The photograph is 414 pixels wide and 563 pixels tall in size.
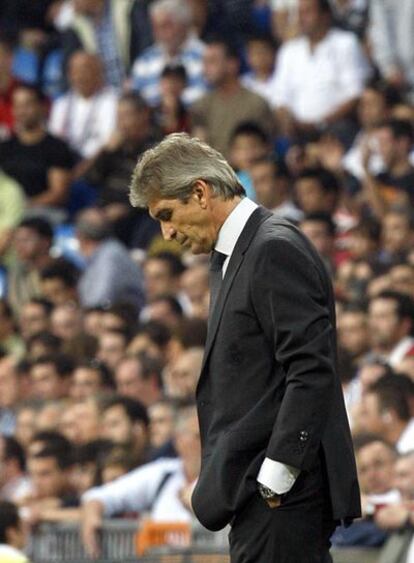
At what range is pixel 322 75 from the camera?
12.6 meters

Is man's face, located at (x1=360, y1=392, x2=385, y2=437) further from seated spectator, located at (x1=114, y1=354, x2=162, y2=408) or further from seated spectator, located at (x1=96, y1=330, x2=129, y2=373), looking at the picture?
seated spectator, located at (x1=96, y1=330, x2=129, y2=373)

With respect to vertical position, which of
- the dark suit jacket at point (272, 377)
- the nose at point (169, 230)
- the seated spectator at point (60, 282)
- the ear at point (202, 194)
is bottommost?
the seated spectator at point (60, 282)

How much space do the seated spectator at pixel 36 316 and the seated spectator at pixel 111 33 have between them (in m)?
2.95

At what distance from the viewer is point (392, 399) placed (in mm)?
7926

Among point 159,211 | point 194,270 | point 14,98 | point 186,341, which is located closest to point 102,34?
point 14,98

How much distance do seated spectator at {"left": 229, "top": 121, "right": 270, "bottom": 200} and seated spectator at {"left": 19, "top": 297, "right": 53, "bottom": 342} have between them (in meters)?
1.63

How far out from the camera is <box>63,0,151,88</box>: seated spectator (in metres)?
14.4

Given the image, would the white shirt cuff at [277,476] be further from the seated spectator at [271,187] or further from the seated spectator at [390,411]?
the seated spectator at [271,187]

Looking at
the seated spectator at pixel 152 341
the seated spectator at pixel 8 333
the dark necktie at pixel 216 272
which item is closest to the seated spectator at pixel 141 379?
the seated spectator at pixel 152 341

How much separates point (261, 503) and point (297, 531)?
0.11m

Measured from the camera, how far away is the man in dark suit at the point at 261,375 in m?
4.12

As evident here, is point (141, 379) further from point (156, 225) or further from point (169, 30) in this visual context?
point (169, 30)

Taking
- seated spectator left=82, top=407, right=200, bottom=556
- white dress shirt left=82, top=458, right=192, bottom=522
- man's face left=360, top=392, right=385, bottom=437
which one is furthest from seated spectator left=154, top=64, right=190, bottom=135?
man's face left=360, top=392, right=385, bottom=437

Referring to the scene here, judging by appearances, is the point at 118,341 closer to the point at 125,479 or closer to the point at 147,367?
the point at 147,367
